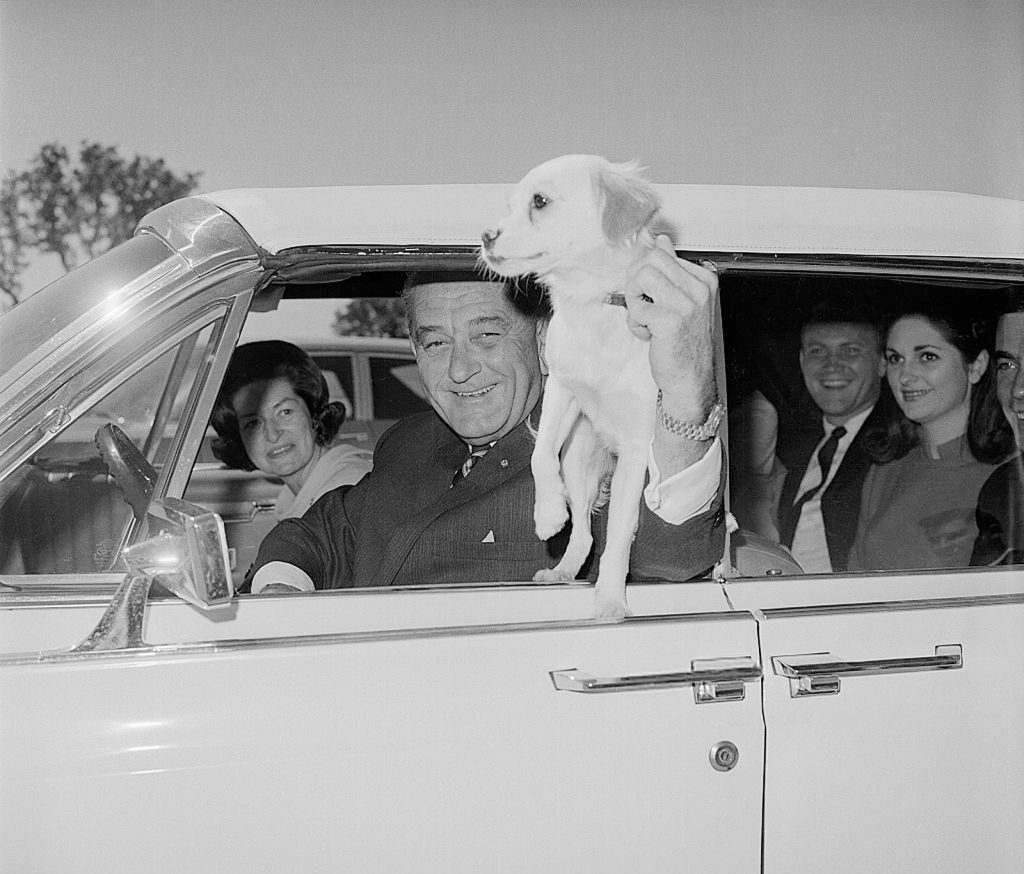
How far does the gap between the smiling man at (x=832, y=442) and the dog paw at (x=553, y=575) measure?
49cm

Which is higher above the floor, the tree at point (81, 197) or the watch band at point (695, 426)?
the tree at point (81, 197)

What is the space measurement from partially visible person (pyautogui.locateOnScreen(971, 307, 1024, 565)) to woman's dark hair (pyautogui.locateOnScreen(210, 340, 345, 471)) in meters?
1.63

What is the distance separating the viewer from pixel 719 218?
1.77 metres

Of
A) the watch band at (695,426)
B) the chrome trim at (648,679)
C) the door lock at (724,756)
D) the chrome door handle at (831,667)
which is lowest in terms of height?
the door lock at (724,756)

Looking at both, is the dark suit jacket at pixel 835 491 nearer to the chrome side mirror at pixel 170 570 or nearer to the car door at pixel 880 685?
the car door at pixel 880 685

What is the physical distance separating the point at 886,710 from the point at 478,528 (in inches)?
30.8

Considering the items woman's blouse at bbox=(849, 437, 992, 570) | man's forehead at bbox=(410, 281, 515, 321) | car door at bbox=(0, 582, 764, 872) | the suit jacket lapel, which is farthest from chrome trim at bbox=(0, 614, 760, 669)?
man's forehead at bbox=(410, 281, 515, 321)

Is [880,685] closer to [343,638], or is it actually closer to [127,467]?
[343,638]

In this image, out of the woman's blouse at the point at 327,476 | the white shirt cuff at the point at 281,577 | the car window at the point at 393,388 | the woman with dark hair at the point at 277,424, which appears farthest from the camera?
the car window at the point at 393,388

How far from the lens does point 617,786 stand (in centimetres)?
160

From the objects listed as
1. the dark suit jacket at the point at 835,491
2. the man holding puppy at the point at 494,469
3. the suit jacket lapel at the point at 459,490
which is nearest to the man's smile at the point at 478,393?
the man holding puppy at the point at 494,469

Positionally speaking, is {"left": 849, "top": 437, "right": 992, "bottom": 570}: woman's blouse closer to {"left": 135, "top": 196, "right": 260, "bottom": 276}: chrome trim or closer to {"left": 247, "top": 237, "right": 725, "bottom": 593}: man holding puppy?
{"left": 247, "top": 237, "right": 725, "bottom": 593}: man holding puppy

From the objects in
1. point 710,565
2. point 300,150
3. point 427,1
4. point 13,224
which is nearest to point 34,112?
point 13,224

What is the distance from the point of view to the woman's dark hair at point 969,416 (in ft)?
6.54
